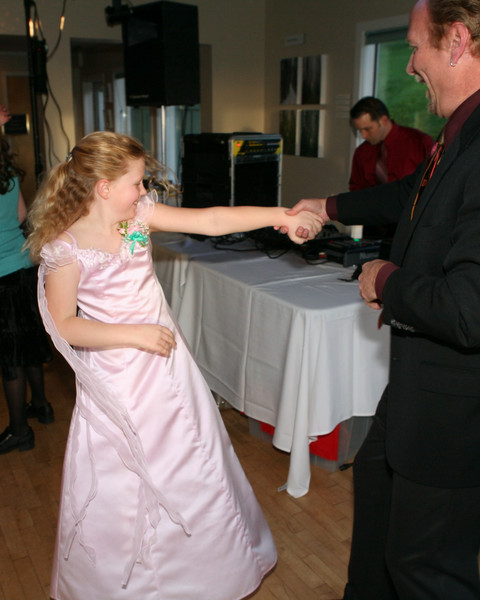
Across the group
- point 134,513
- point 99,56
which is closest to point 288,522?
point 134,513

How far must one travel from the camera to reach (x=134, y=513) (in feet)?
5.43

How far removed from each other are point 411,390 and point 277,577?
39.4 inches

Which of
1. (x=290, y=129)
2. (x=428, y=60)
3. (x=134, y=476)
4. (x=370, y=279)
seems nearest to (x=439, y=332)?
(x=370, y=279)

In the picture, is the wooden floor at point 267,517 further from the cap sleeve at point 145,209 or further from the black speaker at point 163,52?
the black speaker at point 163,52

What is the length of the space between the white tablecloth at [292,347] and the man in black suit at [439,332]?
0.87 metres

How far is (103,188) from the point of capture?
1.58 m

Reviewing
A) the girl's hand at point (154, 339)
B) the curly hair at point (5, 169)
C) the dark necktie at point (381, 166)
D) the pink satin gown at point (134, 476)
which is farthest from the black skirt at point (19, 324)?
the dark necktie at point (381, 166)

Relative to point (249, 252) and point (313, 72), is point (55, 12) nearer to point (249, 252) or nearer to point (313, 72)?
point (313, 72)

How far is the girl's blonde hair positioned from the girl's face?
1cm

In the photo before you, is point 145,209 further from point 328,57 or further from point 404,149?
point 328,57

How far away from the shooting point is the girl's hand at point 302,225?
1831 mm

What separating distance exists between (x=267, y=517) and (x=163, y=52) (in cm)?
314

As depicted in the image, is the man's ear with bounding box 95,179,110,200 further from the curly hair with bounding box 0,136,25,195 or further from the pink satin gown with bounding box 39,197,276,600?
the curly hair with bounding box 0,136,25,195

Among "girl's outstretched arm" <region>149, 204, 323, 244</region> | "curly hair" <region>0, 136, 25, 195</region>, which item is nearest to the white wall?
"curly hair" <region>0, 136, 25, 195</region>
